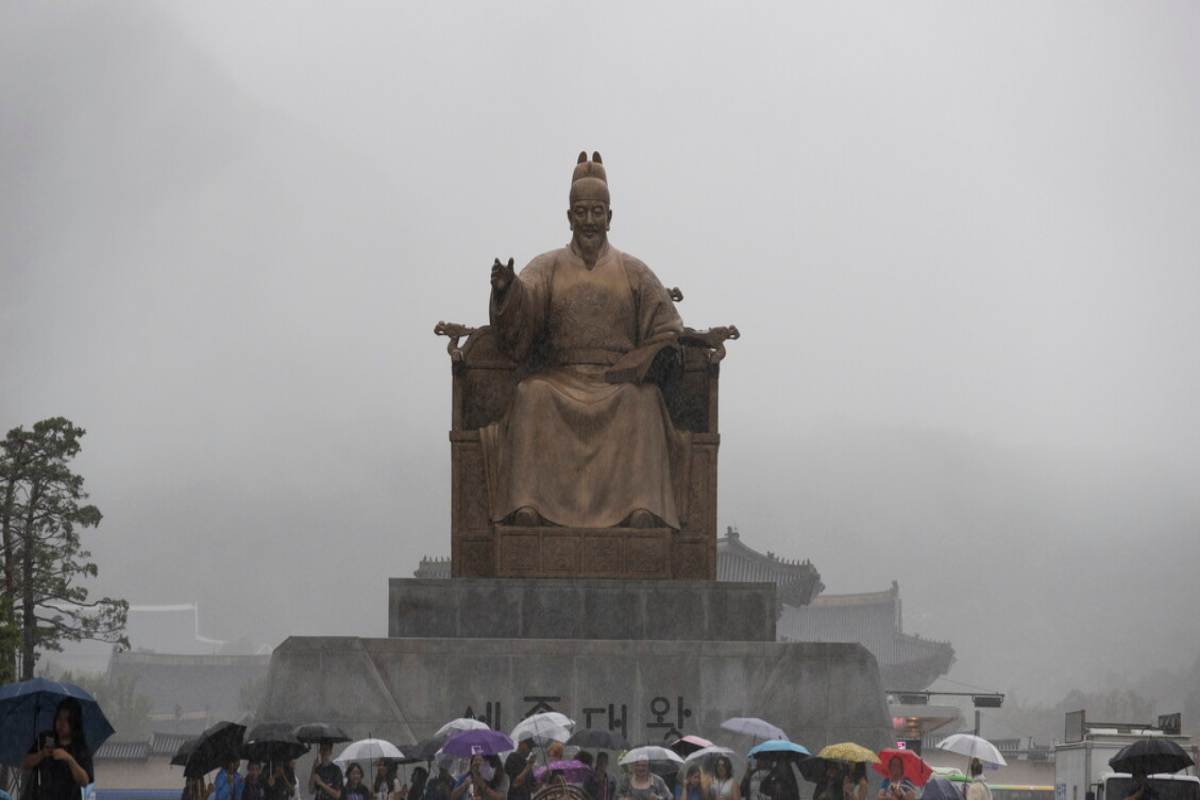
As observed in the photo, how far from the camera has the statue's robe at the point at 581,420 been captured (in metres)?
13.6

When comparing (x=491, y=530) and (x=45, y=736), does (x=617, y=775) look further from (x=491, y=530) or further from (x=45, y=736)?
(x=45, y=736)

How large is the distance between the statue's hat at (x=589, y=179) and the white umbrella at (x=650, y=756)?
4.64 metres

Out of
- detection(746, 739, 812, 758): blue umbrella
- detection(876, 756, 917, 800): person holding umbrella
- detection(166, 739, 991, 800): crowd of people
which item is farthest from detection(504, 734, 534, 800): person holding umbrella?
detection(876, 756, 917, 800): person holding umbrella

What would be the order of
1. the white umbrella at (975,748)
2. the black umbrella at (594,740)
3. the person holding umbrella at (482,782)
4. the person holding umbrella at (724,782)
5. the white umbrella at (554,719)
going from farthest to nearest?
1. the white umbrella at (975,748)
2. the black umbrella at (594,740)
3. the white umbrella at (554,719)
4. the person holding umbrella at (482,782)
5. the person holding umbrella at (724,782)

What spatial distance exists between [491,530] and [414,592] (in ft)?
2.48

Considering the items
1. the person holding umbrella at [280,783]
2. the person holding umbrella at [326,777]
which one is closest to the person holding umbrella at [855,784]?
the person holding umbrella at [326,777]

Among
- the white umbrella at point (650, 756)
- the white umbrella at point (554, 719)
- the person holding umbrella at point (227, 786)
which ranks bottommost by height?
the person holding umbrella at point (227, 786)

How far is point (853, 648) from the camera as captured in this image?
13.0 metres

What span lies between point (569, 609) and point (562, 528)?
52 centimetres

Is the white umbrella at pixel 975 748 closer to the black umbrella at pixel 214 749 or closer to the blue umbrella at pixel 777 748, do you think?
the blue umbrella at pixel 777 748

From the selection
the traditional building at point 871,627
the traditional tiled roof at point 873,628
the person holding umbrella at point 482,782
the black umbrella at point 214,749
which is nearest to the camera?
the black umbrella at point 214,749

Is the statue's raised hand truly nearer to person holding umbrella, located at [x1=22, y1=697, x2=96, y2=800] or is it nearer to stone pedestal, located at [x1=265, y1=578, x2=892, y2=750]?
stone pedestal, located at [x1=265, y1=578, x2=892, y2=750]

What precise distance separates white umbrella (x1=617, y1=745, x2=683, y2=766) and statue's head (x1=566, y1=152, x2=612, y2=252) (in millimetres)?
4491

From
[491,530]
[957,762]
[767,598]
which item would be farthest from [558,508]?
[957,762]
